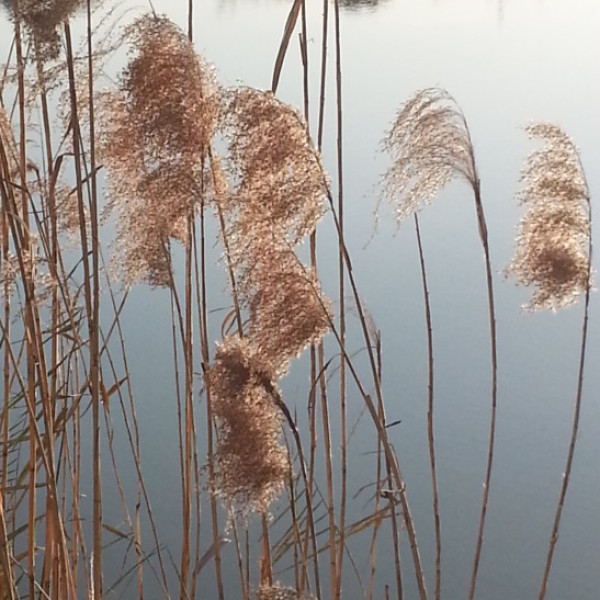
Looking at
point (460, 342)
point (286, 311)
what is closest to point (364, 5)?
point (460, 342)

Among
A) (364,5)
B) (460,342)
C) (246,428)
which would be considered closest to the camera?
(246,428)

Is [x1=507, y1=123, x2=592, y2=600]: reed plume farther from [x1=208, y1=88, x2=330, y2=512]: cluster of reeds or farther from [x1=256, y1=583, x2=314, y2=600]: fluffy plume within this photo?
[x1=256, y1=583, x2=314, y2=600]: fluffy plume

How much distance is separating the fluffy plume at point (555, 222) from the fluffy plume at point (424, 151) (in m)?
0.07

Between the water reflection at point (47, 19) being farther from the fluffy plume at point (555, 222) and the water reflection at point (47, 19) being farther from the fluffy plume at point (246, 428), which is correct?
the fluffy plume at point (555, 222)

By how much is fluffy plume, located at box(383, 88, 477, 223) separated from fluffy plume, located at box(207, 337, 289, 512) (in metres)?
0.19

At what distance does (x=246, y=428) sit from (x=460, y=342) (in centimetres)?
153

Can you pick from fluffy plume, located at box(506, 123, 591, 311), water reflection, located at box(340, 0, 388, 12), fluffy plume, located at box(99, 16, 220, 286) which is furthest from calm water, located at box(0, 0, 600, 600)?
fluffy plume, located at box(99, 16, 220, 286)

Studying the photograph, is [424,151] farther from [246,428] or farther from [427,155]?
[246,428]

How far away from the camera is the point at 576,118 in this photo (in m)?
2.41

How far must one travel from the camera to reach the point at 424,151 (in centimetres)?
81

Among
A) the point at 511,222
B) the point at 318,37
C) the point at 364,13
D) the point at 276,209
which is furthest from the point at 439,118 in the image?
the point at 364,13

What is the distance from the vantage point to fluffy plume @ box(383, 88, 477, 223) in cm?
79

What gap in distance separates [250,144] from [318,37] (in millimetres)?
2365

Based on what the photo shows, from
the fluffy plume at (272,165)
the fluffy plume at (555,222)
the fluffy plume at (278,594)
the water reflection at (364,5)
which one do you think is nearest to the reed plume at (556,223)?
A: the fluffy plume at (555,222)
